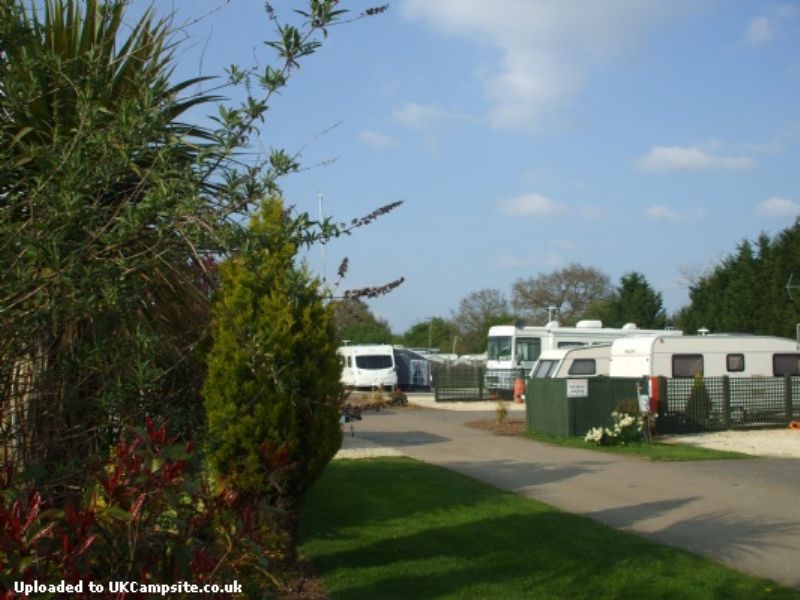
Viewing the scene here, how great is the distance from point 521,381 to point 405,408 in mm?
4993

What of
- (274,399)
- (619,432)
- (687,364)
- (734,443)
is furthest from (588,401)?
(274,399)

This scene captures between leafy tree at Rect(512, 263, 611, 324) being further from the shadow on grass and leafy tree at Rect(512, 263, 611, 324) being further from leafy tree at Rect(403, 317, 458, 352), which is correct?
the shadow on grass

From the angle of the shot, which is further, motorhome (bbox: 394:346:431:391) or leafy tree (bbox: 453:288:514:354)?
leafy tree (bbox: 453:288:514:354)

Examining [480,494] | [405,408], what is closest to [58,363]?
[480,494]

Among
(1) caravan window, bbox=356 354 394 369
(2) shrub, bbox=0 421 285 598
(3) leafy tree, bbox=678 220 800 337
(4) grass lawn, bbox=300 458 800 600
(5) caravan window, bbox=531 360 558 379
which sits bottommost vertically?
(4) grass lawn, bbox=300 458 800 600

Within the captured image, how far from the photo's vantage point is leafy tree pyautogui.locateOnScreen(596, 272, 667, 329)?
192 feet

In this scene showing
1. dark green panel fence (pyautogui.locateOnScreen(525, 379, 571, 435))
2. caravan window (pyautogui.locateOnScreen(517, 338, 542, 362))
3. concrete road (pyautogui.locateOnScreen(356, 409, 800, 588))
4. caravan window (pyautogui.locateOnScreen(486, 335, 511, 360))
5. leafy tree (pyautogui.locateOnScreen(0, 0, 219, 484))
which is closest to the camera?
leafy tree (pyautogui.locateOnScreen(0, 0, 219, 484))

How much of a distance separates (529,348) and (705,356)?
496 inches

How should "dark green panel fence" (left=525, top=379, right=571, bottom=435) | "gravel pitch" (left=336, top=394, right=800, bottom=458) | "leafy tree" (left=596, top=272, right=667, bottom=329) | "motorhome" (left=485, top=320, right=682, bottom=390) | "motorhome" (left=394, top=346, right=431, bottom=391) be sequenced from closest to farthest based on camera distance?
"gravel pitch" (left=336, top=394, right=800, bottom=458)
"dark green panel fence" (left=525, top=379, right=571, bottom=435)
"motorhome" (left=485, top=320, right=682, bottom=390)
"motorhome" (left=394, top=346, right=431, bottom=391)
"leafy tree" (left=596, top=272, right=667, bottom=329)

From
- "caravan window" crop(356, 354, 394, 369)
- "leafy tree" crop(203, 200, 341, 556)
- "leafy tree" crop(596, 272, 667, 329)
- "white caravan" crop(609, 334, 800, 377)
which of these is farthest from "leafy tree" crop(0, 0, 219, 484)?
"leafy tree" crop(596, 272, 667, 329)

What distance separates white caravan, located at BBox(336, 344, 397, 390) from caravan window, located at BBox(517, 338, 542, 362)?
8.26 meters

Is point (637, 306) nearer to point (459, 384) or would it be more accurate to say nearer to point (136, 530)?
point (459, 384)

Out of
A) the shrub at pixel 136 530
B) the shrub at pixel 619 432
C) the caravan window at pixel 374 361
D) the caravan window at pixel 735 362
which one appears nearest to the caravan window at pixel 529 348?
the caravan window at pixel 374 361

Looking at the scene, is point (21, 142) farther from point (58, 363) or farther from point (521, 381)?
point (521, 381)
